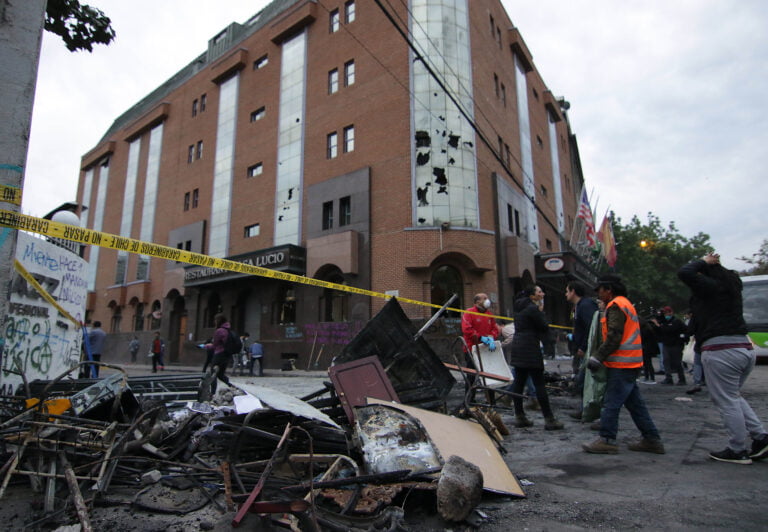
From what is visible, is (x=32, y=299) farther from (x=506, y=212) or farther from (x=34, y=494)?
(x=506, y=212)

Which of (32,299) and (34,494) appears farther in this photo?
(32,299)

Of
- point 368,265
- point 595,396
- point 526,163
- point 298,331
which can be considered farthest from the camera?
point 526,163

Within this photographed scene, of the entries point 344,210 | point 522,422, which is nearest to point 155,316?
point 344,210

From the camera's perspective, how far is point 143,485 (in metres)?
3.21

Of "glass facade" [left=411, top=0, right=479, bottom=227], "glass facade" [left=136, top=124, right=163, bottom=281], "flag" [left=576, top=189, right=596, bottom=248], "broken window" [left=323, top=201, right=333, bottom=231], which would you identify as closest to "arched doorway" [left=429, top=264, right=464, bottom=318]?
"glass facade" [left=411, top=0, right=479, bottom=227]

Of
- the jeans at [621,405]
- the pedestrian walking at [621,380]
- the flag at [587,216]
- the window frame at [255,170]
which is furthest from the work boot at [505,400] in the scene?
the window frame at [255,170]

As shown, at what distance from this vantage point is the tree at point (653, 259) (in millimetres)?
38562

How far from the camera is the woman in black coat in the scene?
17.5 ft

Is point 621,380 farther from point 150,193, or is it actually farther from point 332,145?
point 150,193

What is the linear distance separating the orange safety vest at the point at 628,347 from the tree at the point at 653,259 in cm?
3841

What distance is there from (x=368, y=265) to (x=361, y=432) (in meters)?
14.1

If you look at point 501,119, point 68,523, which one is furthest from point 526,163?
point 68,523

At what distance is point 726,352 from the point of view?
3834 millimetres

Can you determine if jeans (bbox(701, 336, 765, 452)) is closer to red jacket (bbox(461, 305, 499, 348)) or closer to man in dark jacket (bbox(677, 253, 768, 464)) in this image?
man in dark jacket (bbox(677, 253, 768, 464))
